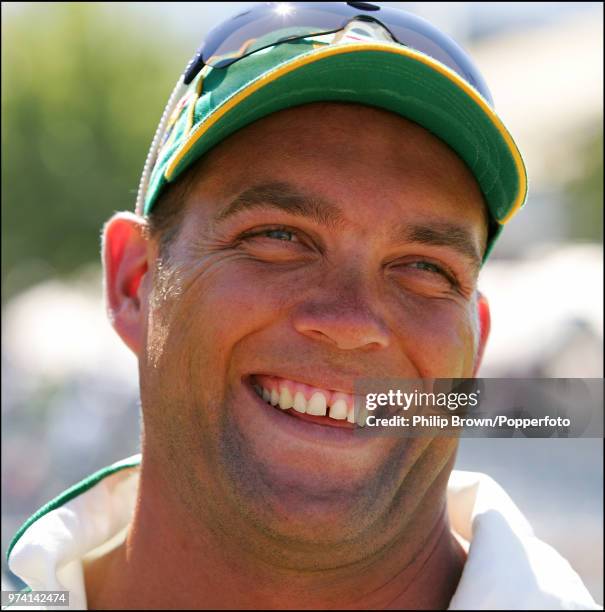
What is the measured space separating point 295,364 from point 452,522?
0.81m

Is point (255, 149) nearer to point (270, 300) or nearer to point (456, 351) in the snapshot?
point (270, 300)

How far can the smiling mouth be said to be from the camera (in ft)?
6.59

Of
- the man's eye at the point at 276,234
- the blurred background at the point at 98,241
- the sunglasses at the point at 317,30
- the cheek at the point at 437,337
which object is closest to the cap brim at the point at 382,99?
the sunglasses at the point at 317,30

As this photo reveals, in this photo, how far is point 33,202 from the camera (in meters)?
15.2

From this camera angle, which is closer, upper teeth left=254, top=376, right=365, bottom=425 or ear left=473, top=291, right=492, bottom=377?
upper teeth left=254, top=376, right=365, bottom=425

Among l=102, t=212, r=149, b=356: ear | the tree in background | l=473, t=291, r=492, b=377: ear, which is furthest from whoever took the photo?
the tree in background

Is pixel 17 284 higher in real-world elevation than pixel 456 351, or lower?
higher

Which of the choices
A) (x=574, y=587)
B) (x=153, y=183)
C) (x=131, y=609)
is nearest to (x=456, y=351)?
(x=574, y=587)

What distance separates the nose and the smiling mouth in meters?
0.12

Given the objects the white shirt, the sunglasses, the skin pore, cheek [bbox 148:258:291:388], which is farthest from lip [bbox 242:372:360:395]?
the sunglasses

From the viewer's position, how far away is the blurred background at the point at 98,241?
854 centimetres

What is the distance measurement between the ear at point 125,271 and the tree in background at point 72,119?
42.0 feet

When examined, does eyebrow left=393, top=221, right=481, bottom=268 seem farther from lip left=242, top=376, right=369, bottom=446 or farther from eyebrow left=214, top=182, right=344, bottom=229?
lip left=242, top=376, right=369, bottom=446

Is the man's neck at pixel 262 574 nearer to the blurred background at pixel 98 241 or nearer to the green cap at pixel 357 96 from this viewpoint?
the green cap at pixel 357 96
